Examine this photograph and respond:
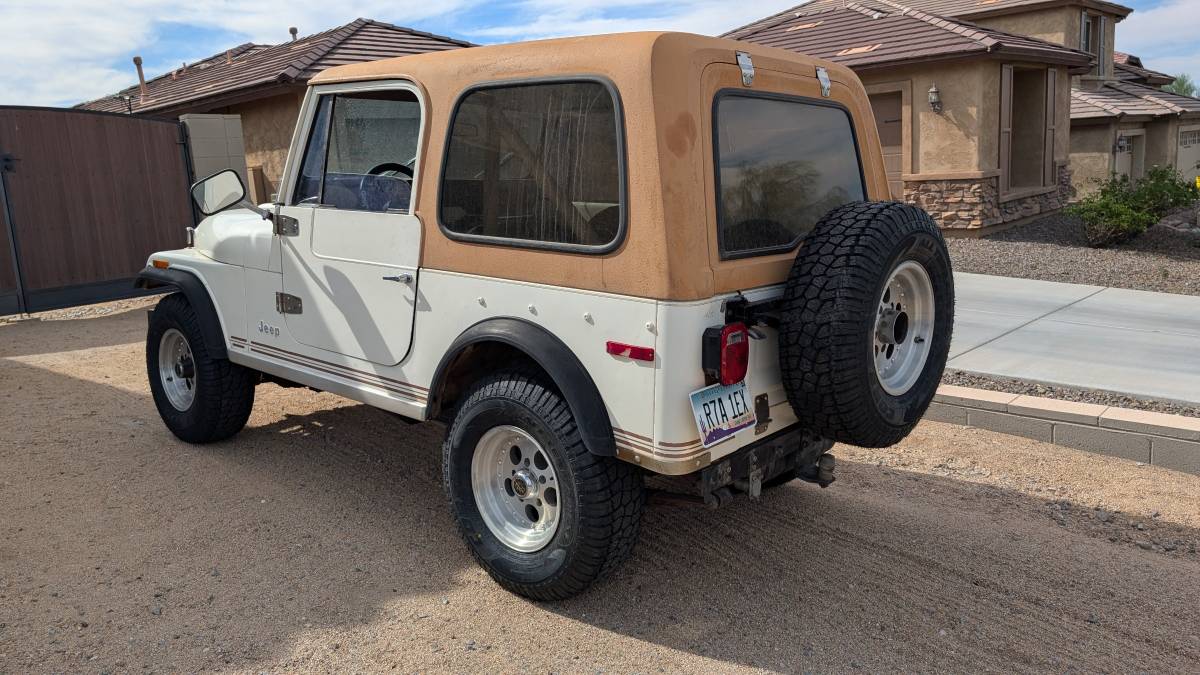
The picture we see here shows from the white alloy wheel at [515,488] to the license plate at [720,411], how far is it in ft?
2.17

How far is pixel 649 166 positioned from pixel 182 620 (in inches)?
95.5

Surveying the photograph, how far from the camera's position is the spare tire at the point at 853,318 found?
3.08m

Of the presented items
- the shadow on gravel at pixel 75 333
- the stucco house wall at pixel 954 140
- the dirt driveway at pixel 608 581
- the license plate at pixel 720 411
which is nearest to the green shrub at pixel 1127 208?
the stucco house wall at pixel 954 140

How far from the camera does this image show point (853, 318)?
3053mm

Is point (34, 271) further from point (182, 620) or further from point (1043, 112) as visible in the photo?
point (1043, 112)

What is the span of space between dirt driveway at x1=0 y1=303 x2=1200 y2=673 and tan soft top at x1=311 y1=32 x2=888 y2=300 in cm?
130

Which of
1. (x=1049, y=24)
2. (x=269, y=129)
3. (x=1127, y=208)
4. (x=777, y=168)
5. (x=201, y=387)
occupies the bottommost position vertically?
(x=201, y=387)

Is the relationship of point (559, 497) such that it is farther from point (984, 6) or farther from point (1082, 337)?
point (984, 6)

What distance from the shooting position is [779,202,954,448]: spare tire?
3080 mm

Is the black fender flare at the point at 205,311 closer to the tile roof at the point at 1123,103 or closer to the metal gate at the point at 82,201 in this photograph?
the metal gate at the point at 82,201

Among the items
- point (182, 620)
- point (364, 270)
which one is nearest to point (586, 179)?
point (364, 270)

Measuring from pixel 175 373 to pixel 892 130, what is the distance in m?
12.0

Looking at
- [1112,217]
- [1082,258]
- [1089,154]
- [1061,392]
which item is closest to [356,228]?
[1061,392]

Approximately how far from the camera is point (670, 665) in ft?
10.2
